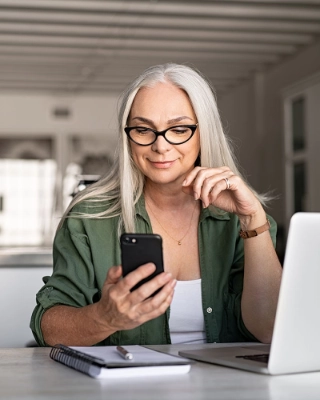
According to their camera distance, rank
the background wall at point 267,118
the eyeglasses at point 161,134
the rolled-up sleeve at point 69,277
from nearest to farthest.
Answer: the rolled-up sleeve at point 69,277, the eyeglasses at point 161,134, the background wall at point 267,118

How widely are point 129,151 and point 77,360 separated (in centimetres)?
85

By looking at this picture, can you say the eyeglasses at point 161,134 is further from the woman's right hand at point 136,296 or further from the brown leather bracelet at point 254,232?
the woman's right hand at point 136,296

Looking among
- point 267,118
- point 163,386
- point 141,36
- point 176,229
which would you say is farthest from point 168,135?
point 267,118

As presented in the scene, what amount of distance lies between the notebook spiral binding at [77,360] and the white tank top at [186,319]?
56 cm

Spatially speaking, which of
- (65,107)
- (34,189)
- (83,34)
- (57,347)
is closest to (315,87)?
(83,34)

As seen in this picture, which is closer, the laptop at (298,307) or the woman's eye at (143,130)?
the laptop at (298,307)

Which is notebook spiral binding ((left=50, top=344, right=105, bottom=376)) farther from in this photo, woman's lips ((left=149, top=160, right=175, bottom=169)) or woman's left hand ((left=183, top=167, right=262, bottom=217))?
woman's lips ((left=149, top=160, right=175, bottom=169))

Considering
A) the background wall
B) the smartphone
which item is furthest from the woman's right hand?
the background wall

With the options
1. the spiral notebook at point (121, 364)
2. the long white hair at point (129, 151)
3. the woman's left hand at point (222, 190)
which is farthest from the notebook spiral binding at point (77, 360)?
the long white hair at point (129, 151)

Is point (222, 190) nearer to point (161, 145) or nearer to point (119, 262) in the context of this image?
point (161, 145)

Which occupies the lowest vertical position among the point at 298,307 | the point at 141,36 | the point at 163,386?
the point at 163,386

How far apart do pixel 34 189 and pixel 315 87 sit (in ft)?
23.6

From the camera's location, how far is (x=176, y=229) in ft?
7.50

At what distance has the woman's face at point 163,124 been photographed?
211cm
